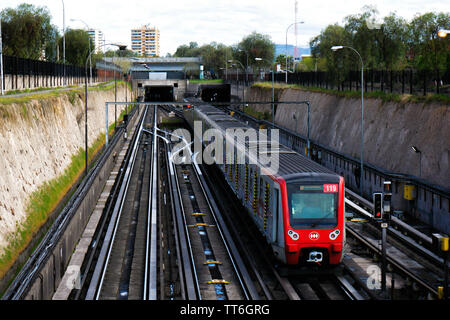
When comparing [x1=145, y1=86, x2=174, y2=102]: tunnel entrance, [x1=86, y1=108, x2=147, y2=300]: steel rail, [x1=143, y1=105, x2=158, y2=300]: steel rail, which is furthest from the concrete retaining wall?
[x1=145, y1=86, x2=174, y2=102]: tunnel entrance

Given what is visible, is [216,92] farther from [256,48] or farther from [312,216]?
[312,216]

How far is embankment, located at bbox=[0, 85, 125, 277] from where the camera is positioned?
24266 mm

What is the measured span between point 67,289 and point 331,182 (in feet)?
28.6

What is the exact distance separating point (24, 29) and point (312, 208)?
196ft

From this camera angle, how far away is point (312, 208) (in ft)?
60.5

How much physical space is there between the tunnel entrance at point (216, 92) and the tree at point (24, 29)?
56.3 metres

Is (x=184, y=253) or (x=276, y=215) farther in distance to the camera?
(x=184, y=253)

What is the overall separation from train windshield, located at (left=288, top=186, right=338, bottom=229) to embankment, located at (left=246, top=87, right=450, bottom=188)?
1235 cm

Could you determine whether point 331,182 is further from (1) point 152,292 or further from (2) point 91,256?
(2) point 91,256

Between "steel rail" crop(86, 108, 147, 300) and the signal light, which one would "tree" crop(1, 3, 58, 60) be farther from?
the signal light

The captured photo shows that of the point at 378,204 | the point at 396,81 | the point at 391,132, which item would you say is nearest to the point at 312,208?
the point at 378,204

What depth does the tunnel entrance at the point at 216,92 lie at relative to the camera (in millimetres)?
126125

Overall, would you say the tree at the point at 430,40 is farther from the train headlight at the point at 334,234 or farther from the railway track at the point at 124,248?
the train headlight at the point at 334,234

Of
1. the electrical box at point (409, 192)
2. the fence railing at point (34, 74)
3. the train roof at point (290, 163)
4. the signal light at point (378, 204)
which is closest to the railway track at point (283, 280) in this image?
the signal light at point (378, 204)
